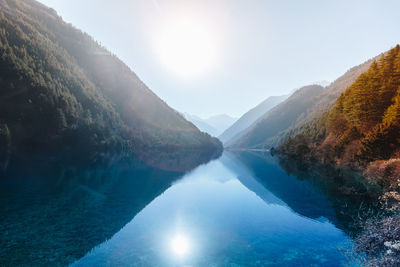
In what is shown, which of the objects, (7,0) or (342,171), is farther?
(7,0)

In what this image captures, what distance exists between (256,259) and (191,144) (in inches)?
6947

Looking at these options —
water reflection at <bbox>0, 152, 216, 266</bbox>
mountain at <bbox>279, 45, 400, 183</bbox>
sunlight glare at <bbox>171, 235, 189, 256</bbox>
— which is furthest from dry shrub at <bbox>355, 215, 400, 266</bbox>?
water reflection at <bbox>0, 152, 216, 266</bbox>

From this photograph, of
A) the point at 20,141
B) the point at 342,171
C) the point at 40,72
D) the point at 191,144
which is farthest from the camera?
the point at 191,144

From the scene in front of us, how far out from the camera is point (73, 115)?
A: 304ft

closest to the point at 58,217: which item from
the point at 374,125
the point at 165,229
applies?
the point at 165,229

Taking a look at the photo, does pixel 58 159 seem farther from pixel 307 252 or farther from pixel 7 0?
pixel 7 0

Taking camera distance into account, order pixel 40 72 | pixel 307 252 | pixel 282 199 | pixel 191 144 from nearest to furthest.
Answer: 1. pixel 307 252
2. pixel 282 199
3. pixel 40 72
4. pixel 191 144

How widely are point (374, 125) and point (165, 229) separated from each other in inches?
2177

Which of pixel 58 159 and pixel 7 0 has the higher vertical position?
pixel 7 0

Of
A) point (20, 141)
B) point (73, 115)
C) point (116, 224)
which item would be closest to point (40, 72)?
point (73, 115)

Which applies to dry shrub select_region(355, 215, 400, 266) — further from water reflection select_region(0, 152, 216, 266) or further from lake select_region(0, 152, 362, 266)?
water reflection select_region(0, 152, 216, 266)

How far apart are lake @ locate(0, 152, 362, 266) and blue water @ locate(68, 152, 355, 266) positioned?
74 mm

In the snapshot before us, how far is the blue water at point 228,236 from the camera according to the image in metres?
14.2

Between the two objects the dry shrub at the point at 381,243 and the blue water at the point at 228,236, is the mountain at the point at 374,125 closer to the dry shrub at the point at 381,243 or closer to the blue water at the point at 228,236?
the blue water at the point at 228,236
